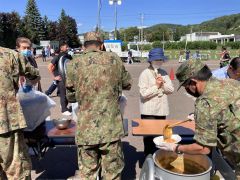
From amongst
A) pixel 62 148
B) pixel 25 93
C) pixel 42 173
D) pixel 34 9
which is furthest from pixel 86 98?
pixel 34 9

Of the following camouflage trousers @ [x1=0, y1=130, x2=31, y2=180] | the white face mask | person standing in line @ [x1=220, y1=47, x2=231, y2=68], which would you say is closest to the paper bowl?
camouflage trousers @ [x1=0, y1=130, x2=31, y2=180]

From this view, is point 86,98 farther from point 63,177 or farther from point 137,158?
point 137,158

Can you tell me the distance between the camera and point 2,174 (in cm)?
311

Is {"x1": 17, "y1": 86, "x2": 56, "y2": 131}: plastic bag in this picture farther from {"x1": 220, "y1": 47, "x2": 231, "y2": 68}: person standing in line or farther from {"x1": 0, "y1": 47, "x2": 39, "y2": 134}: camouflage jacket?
{"x1": 220, "y1": 47, "x2": 231, "y2": 68}: person standing in line

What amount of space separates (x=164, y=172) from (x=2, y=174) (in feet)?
5.79

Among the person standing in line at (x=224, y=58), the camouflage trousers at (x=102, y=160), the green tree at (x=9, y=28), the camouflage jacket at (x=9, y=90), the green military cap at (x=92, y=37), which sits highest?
the green tree at (x=9, y=28)

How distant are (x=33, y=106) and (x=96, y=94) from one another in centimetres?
130

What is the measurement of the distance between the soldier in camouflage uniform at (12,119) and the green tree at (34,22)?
2742 inches

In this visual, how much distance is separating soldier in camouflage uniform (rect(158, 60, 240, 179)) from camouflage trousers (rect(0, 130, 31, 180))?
1558 millimetres

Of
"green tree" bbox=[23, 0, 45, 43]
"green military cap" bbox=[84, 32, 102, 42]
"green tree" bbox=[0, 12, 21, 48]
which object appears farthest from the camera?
"green tree" bbox=[23, 0, 45, 43]

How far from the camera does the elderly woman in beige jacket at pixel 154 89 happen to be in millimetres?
4086

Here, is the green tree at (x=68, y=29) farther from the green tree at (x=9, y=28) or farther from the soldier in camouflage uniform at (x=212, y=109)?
the soldier in camouflage uniform at (x=212, y=109)

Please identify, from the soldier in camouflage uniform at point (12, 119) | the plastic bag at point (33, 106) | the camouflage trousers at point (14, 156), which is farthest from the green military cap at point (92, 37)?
the plastic bag at point (33, 106)

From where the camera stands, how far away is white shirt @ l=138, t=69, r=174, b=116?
411cm
